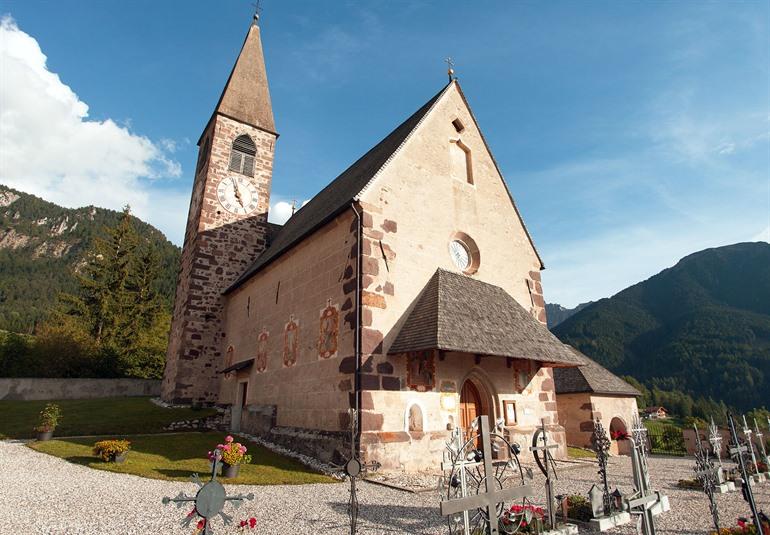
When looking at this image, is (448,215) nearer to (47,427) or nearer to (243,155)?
(47,427)

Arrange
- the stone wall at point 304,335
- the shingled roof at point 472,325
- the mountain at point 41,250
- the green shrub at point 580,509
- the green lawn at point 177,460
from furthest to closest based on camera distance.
Result: the mountain at point 41,250, the stone wall at point 304,335, the shingled roof at point 472,325, the green lawn at point 177,460, the green shrub at point 580,509

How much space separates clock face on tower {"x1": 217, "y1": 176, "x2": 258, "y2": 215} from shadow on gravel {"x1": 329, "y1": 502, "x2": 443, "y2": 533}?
66.0 ft

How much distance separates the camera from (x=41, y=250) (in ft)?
395

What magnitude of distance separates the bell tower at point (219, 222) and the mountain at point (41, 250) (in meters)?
51.0

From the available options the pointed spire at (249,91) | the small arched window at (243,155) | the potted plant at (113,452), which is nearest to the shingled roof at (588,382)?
the potted plant at (113,452)

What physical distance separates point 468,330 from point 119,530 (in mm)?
8285

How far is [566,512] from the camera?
676 cm

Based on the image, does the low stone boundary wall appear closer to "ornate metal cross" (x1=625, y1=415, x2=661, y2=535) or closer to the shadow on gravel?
the shadow on gravel

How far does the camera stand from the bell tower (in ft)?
72.2

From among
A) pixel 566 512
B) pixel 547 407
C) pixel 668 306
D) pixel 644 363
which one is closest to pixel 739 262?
pixel 668 306

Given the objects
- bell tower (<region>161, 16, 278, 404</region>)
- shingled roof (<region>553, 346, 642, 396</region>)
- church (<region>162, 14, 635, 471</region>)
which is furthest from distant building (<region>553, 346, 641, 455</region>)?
bell tower (<region>161, 16, 278, 404</region>)

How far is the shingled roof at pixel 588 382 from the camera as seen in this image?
19.2 m

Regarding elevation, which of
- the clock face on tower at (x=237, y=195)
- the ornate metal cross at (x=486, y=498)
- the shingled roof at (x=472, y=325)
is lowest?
the ornate metal cross at (x=486, y=498)

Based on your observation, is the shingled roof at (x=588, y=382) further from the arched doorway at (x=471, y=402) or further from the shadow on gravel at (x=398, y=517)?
the shadow on gravel at (x=398, y=517)
